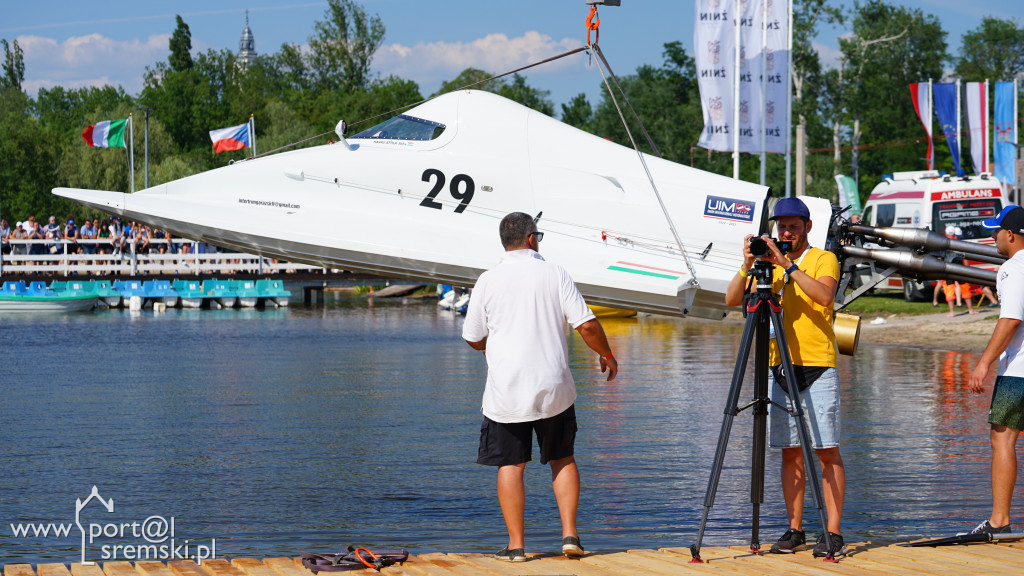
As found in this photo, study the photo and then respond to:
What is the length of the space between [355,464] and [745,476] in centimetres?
384

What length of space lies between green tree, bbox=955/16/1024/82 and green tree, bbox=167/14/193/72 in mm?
69694

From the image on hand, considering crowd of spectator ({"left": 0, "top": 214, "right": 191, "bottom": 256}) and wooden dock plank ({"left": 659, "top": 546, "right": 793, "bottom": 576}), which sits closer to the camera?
wooden dock plank ({"left": 659, "top": 546, "right": 793, "bottom": 576})

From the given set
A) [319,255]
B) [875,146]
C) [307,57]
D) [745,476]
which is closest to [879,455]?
[745,476]

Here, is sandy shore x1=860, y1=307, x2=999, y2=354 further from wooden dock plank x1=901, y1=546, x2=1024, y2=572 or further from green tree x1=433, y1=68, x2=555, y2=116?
green tree x1=433, y1=68, x2=555, y2=116

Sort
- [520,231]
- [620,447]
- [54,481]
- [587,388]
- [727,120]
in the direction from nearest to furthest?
[520,231], [54,481], [620,447], [587,388], [727,120]

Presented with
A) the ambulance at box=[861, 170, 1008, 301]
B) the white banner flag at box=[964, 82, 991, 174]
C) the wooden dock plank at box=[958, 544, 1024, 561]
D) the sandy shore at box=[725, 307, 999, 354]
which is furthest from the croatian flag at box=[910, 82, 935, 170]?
the wooden dock plank at box=[958, 544, 1024, 561]

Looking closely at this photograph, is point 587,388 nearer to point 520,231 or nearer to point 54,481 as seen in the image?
point 54,481

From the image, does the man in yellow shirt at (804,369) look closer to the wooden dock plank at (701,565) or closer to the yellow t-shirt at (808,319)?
the yellow t-shirt at (808,319)

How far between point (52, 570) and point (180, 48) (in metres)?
116

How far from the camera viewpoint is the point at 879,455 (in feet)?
40.7

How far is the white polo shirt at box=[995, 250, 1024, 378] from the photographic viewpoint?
7617 mm

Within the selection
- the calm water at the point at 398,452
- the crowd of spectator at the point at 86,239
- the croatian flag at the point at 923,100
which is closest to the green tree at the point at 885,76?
the croatian flag at the point at 923,100

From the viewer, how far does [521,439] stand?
24.2ft

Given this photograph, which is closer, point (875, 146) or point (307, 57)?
point (875, 146)
